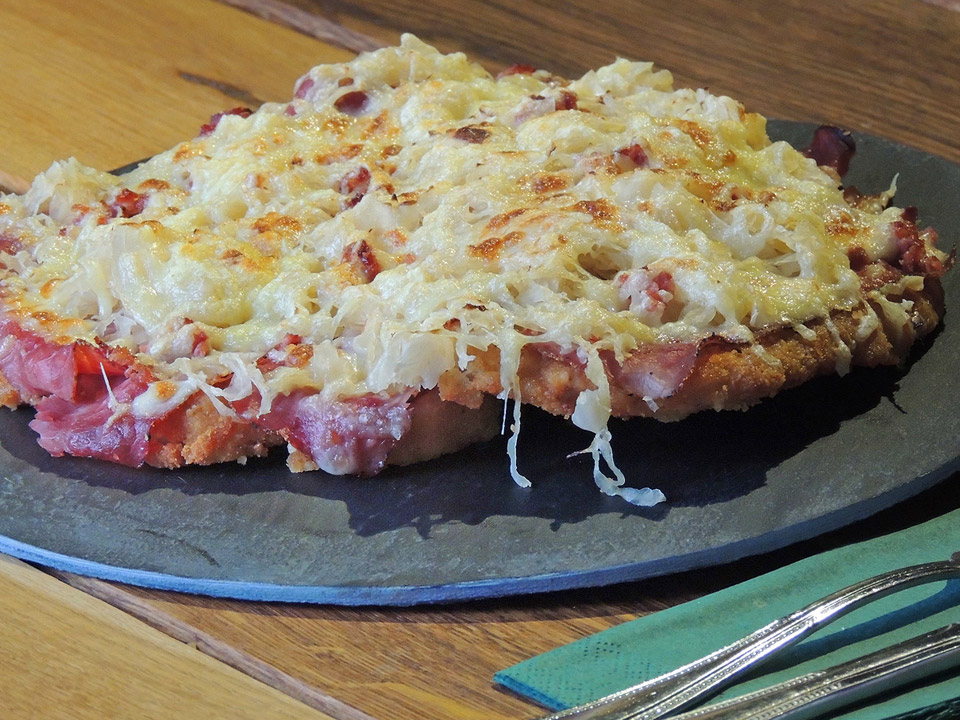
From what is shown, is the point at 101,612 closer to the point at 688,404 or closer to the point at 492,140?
the point at 688,404

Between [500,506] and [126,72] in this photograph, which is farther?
[126,72]

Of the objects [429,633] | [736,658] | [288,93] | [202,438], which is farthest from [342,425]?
[288,93]

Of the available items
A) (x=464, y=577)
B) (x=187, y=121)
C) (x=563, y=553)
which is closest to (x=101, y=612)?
(x=464, y=577)

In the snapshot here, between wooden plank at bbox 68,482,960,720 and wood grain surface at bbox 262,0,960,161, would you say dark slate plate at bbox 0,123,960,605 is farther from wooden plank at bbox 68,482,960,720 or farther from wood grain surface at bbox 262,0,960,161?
wood grain surface at bbox 262,0,960,161

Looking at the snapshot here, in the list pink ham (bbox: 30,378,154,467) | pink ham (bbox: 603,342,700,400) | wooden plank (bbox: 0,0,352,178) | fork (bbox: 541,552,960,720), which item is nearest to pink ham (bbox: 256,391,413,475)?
pink ham (bbox: 30,378,154,467)

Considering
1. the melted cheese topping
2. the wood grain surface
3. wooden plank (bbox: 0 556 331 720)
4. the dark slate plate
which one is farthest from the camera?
the wood grain surface

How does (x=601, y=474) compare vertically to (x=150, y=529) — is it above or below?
above

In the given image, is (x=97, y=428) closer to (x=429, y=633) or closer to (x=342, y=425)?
(x=342, y=425)
